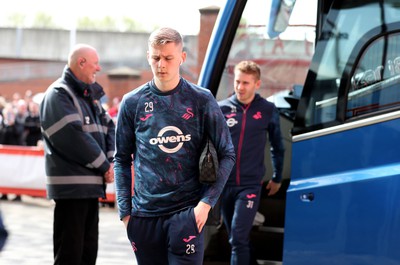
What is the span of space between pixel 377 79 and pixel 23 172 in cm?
971

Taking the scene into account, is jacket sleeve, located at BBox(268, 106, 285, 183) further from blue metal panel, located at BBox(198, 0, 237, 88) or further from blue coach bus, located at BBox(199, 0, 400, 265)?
blue coach bus, located at BBox(199, 0, 400, 265)

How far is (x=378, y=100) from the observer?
15.8 feet

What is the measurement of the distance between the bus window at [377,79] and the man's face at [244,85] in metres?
1.12

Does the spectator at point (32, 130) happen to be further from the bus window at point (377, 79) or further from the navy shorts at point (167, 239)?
the navy shorts at point (167, 239)

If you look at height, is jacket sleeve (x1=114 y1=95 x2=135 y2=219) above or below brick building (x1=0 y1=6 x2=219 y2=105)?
below

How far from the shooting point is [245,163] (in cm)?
591

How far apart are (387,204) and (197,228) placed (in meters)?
1.38

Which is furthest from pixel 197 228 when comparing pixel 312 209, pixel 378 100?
pixel 378 100

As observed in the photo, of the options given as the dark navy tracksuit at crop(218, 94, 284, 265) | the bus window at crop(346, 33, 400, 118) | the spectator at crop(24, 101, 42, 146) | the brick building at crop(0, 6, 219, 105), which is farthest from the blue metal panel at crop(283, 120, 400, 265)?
the brick building at crop(0, 6, 219, 105)

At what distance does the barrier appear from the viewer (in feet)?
44.1

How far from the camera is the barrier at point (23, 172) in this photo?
13430 millimetres

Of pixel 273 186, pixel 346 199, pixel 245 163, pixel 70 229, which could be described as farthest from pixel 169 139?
pixel 273 186

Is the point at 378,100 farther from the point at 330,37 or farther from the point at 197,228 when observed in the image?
the point at 197,228

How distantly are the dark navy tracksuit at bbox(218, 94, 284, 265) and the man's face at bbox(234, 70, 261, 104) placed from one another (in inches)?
3.4
